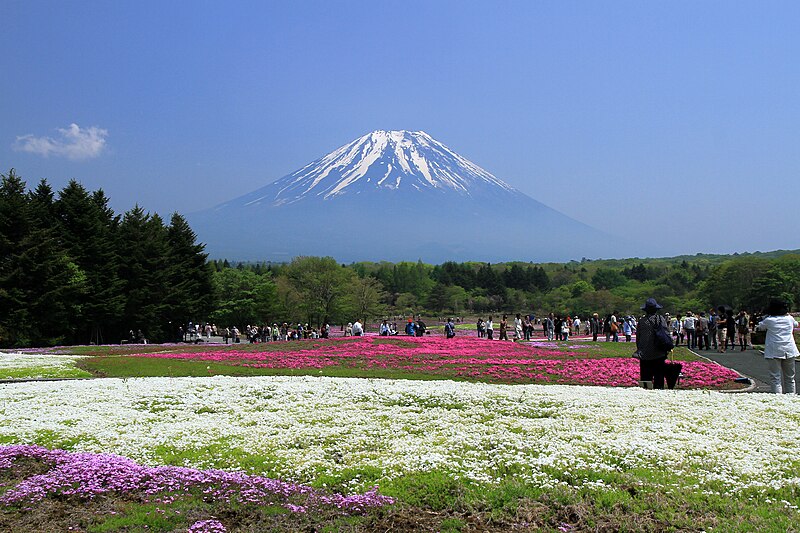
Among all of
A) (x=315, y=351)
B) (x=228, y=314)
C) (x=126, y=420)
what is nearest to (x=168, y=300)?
(x=228, y=314)

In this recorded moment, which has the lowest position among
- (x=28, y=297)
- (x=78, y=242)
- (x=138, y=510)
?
(x=138, y=510)

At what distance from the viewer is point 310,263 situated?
10756 centimetres

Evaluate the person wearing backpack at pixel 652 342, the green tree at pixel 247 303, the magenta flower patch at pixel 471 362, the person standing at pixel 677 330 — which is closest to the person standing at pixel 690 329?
the person standing at pixel 677 330

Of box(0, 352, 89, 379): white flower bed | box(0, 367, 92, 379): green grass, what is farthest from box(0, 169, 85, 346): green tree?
box(0, 367, 92, 379): green grass

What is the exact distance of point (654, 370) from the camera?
51.3 feet

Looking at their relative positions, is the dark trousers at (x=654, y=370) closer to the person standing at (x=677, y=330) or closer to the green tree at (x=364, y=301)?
the person standing at (x=677, y=330)

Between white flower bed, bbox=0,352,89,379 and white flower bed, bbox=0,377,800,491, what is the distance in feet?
17.1

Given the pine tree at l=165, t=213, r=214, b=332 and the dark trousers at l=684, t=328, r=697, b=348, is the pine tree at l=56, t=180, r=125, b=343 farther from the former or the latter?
the dark trousers at l=684, t=328, r=697, b=348

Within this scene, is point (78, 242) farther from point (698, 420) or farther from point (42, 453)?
point (698, 420)

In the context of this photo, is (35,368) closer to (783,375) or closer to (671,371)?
(671,371)

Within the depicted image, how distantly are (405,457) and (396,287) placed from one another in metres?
178

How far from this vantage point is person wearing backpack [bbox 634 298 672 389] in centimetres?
1472

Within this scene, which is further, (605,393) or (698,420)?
(605,393)

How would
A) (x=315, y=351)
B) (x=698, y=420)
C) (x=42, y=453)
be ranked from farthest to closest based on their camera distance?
(x=315, y=351), (x=698, y=420), (x=42, y=453)
